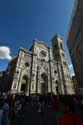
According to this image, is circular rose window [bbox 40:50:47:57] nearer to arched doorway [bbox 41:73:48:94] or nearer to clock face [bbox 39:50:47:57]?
clock face [bbox 39:50:47:57]

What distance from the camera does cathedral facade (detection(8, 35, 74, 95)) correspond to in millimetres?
21653

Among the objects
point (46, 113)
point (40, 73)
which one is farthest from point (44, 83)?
point (46, 113)

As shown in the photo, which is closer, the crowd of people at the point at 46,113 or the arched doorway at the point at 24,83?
the crowd of people at the point at 46,113

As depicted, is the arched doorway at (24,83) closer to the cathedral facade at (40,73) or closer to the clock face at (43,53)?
the cathedral facade at (40,73)

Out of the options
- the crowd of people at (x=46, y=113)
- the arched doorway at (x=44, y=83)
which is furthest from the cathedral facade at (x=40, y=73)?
the crowd of people at (x=46, y=113)

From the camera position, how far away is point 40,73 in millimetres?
25453

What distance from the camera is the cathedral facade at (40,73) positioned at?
21.7 metres

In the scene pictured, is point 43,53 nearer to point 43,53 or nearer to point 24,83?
point 43,53

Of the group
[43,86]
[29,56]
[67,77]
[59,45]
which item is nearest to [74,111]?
[43,86]

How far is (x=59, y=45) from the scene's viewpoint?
36.9 m

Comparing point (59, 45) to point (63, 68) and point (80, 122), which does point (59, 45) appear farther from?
point (80, 122)

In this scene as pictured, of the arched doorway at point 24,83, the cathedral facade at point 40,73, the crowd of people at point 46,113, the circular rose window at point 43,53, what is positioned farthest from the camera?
the circular rose window at point 43,53

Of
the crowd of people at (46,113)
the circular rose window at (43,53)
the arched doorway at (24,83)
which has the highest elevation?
the circular rose window at (43,53)

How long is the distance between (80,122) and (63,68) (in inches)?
1060
